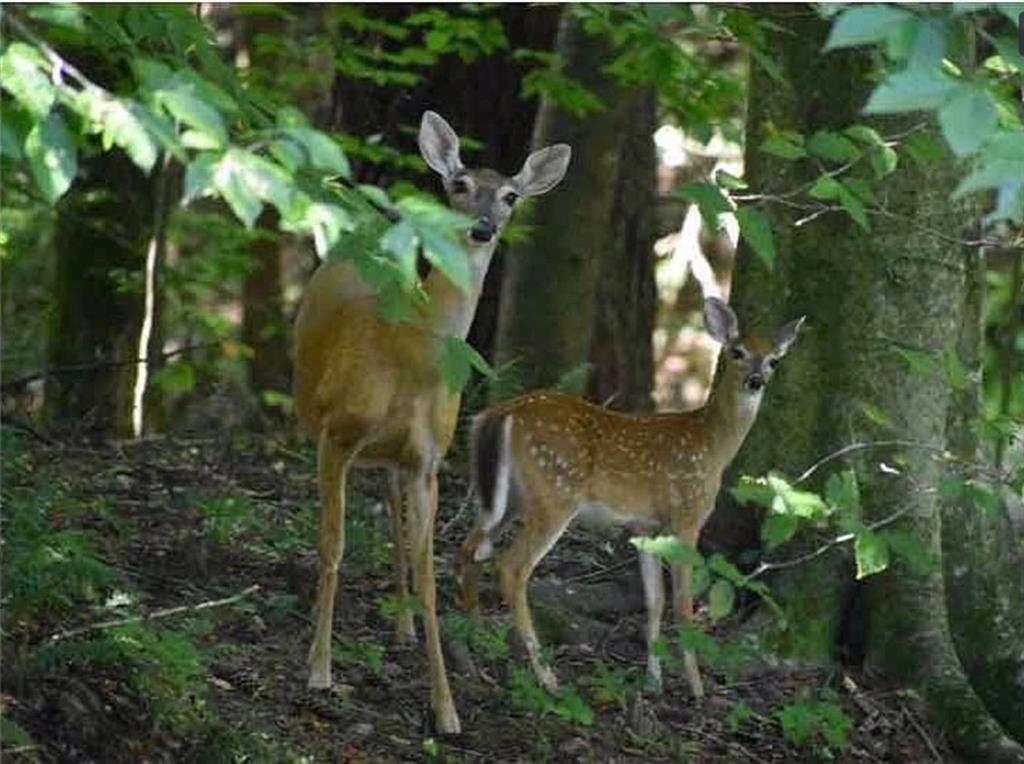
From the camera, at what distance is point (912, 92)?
434 centimetres

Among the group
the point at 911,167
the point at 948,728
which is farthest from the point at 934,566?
the point at 911,167

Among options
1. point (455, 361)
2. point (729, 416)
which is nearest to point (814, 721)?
point (729, 416)

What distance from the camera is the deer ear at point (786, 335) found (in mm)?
8703

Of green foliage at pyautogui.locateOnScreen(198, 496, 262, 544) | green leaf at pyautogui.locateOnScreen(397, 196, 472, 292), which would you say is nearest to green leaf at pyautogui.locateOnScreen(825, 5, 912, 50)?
green leaf at pyautogui.locateOnScreen(397, 196, 472, 292)

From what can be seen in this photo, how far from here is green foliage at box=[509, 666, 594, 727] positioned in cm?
744

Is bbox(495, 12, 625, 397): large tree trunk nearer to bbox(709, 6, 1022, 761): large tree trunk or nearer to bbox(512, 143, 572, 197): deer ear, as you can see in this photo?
bbox(709, 6, 1022, 761): large tree trunk

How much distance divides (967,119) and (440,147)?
13.2ft

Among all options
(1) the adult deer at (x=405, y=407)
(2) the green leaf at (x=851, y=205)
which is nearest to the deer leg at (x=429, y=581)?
(1) the adult deer at (x=405, y=407)

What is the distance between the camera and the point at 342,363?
7.87 meters

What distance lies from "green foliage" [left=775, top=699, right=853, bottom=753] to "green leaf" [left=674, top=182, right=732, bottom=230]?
2293 mm

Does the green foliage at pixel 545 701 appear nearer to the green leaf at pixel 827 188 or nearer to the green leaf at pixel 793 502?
the green leaf at pixel 793 502

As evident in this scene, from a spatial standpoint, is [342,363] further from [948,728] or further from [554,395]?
[948,728]

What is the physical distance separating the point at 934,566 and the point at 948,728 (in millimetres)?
614

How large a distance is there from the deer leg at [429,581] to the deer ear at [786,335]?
157 centimetres
